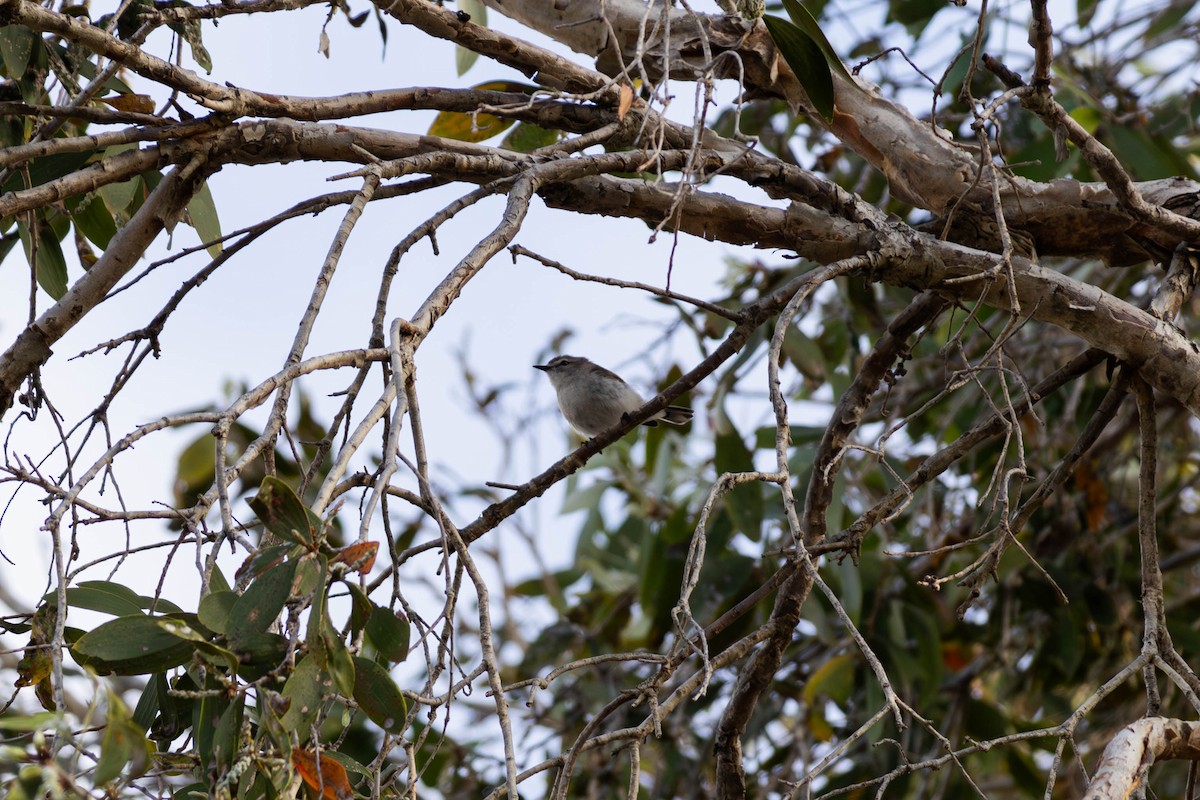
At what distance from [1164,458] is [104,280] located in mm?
5032

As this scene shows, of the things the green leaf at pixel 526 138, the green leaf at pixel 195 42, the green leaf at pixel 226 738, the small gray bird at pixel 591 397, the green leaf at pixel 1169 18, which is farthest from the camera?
the small gray bird at pixel 591 397

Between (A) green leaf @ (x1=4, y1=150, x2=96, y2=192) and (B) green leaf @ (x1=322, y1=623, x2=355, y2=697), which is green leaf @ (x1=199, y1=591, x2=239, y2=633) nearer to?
(B) green leaf @ (x1=322, y1=623, x2=355, y2=697)

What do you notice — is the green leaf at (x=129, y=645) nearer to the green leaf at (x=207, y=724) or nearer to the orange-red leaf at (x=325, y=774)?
the green leaf at (x=207, y=724)

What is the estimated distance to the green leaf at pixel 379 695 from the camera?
1.57 meters

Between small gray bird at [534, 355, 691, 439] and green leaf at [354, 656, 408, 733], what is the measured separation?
4.07 meters

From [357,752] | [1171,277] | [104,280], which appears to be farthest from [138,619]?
[357,752]

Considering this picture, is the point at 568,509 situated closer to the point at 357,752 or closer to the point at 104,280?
the point at 357,752

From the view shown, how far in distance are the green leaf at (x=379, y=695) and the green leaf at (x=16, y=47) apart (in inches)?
64.1

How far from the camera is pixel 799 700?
17.3 feet

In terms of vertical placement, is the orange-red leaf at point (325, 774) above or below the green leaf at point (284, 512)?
below

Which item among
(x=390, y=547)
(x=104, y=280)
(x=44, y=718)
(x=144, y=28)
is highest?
(x=144, y=28)

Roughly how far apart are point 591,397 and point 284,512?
439cm

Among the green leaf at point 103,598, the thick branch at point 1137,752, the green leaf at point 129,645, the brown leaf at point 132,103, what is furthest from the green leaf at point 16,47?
the thick branch at point 1137,752

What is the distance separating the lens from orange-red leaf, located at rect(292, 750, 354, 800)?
1.42 meters
